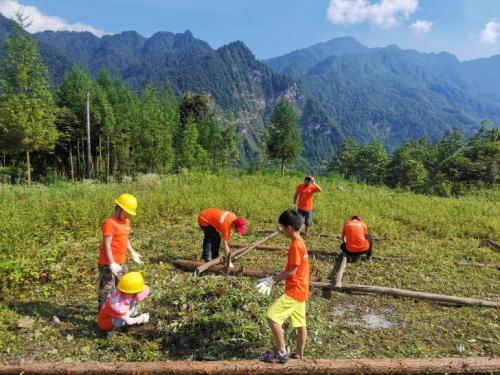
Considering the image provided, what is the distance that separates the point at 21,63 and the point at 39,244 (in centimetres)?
1384

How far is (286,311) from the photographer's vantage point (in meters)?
4.39

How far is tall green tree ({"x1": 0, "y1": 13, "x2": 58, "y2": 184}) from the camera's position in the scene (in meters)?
17.7

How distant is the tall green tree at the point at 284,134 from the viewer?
2816 centimetres

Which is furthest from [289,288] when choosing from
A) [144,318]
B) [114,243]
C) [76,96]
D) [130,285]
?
[76,96]

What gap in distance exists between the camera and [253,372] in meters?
4.35

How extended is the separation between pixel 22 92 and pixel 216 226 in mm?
16307

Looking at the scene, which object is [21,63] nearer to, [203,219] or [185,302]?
[203,219]

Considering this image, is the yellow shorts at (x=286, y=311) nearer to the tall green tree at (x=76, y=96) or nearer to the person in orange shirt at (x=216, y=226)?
→ the person in orange shirt at (x=216, y=226)

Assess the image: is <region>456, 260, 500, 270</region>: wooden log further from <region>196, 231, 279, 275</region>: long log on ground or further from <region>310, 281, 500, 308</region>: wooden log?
<region>196, 231, 279, 275</region>: long log on ground

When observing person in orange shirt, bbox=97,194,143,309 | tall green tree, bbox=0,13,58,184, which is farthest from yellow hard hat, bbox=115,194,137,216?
tall green tree, bbox=0,13,58,184

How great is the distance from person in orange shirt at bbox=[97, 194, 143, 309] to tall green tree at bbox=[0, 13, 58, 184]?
51.8 feet

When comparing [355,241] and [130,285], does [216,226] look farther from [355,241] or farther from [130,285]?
[355,241]

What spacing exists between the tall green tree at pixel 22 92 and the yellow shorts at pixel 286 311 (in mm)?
18133

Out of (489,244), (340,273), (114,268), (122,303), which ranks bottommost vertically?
(489,244)
